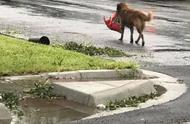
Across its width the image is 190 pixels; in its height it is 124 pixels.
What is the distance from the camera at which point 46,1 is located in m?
26.9

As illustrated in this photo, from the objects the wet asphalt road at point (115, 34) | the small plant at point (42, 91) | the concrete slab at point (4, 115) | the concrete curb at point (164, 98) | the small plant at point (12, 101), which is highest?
the concrete slab at point (4, 115)

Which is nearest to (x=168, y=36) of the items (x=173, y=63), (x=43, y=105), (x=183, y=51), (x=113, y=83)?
(x=183, y=51)

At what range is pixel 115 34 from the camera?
17750 mm

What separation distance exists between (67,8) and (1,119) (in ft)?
57.2

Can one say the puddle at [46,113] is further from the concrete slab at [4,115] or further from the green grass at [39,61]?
the green grass at [39,61]

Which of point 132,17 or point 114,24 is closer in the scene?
point 132,17

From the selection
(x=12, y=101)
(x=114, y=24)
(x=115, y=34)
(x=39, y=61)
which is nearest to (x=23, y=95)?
(x=12, y=101)

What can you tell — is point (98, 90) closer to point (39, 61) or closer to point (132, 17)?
point (39, 61)

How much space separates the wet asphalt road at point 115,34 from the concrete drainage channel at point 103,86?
317mm

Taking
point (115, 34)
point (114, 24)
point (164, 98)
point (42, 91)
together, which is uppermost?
point (42, 91)

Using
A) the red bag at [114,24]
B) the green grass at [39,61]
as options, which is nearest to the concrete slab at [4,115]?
the green grass at [39,61]

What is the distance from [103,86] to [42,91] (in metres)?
0.98

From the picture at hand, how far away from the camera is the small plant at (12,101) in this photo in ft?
25.2

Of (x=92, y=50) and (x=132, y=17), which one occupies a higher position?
(x=132, y=17)
